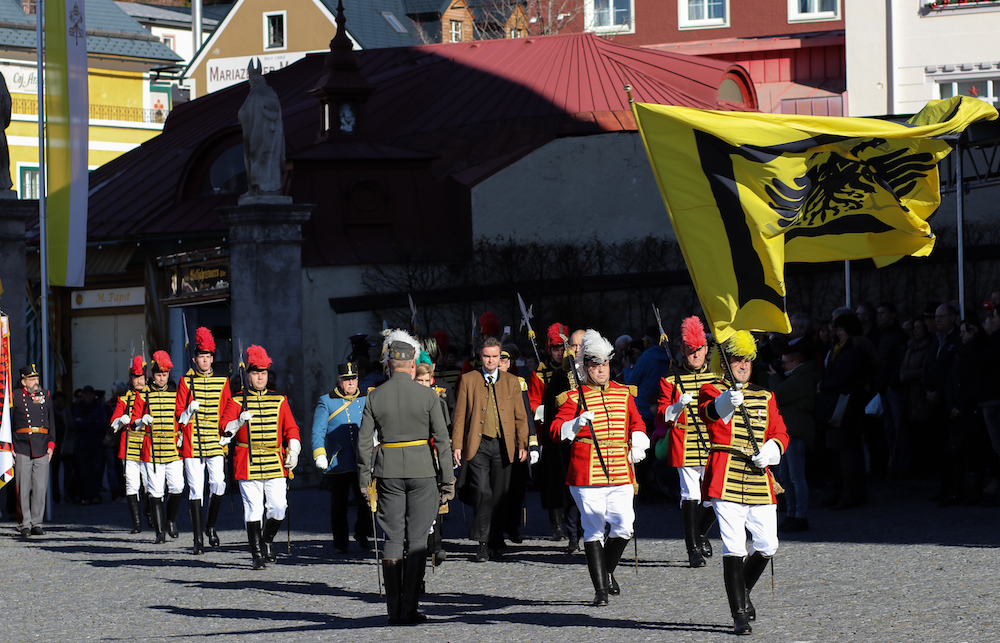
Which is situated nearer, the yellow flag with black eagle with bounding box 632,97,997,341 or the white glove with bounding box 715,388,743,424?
the white glove with bounding box 715,388,743,424

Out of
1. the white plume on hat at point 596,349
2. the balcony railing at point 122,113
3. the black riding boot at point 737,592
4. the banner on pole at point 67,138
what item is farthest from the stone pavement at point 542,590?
the balcony railing at point 122,113

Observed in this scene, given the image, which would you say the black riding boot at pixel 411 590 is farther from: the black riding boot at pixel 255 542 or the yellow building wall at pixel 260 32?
the yellow building wall at pixel 260 32

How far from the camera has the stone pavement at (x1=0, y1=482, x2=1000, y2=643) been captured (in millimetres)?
9031

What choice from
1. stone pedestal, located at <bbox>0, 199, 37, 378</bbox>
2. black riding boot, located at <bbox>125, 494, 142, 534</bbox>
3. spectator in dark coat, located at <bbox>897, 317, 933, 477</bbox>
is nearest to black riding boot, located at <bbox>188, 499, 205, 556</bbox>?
black riding boot, located at <bbox>125, 494, 142, 534</bbox>

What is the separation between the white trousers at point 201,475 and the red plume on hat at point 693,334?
15.5 feet

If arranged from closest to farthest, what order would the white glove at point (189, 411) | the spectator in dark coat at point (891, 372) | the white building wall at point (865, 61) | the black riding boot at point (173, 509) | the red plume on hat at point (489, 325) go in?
the white glove at point (189, 411), the black riding boot at point (173, 509), the red plume on hat at point (489, 325), the spectator in dark coat at point (891, 372), the white building wall at point (865, 61)

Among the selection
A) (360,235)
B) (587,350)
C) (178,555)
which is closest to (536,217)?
(360,235)

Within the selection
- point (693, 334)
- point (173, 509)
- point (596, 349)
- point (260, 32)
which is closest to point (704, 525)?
point (693, 334)

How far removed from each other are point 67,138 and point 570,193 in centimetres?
906

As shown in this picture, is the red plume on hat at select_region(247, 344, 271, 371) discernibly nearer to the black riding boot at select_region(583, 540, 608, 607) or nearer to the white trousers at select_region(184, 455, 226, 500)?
the white trousers at select_region(184, 455, 226, 500)

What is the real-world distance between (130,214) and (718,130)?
20721mm

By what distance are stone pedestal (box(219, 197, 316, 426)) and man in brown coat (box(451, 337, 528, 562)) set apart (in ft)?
25.4

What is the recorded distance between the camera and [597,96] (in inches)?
1121

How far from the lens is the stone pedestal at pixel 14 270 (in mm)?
19266
